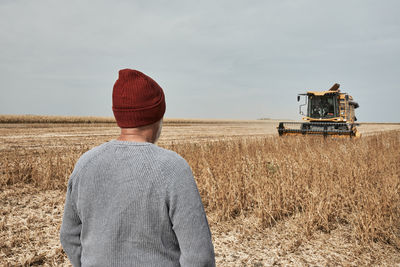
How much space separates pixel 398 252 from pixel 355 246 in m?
0.47

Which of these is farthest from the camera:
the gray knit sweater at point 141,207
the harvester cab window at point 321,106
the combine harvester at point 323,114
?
the harvester cab window at point 321,106

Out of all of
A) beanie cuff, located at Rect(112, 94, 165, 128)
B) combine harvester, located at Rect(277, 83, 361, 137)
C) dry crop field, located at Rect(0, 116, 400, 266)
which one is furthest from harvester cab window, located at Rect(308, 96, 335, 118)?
beanie cuff, located at Rect(112, 94, 165, 128)

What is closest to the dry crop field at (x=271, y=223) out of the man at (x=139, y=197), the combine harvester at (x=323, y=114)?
the man at (x=139, y=197)

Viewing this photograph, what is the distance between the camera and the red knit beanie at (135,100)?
1.05m

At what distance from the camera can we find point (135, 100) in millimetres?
1049

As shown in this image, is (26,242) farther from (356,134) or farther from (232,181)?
(356,134)

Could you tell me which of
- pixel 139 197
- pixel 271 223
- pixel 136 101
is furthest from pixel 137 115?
pixel 271 223

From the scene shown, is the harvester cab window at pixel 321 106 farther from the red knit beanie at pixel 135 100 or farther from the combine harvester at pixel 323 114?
the red knit beanie at pixel 135 100

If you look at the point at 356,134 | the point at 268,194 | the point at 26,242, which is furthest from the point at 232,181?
the point at 356,134

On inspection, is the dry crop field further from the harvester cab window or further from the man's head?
the harvester cab window

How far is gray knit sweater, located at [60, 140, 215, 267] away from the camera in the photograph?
984mm

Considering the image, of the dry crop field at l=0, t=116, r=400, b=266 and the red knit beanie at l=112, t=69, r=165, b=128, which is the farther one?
the dry crop field at l=0, t=116, r=400, b=266

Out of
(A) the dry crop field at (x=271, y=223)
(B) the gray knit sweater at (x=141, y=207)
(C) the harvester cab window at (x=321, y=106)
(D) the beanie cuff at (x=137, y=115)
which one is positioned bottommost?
(A) the dry crop field at (x=271, y=223)

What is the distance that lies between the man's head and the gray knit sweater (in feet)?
0.28
